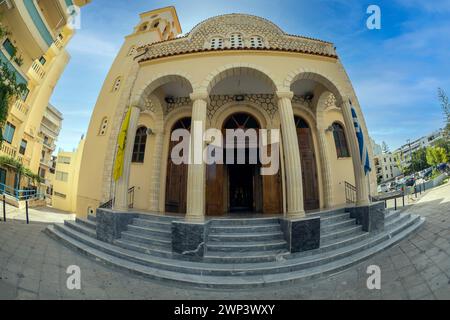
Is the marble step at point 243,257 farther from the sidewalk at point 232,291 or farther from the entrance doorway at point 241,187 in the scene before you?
the entrance doorway at point 241,187

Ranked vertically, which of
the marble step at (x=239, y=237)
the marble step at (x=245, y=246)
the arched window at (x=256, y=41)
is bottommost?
the marble step at (x=245, y=246)

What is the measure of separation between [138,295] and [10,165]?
762 inches

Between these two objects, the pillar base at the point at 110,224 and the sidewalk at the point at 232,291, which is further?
the pillar base at the point at 110,224

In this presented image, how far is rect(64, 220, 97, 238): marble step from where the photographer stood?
227 inches

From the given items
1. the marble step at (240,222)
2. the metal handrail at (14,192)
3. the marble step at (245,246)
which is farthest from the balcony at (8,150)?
the marble step at (245,246)

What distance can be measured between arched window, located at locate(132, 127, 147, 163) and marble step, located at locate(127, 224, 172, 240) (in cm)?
385

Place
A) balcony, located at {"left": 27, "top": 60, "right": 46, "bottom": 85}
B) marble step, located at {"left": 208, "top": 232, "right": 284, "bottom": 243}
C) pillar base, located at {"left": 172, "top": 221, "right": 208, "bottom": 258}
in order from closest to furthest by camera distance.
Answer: pillar base, located at {"left": 172, "top": 221, "right": 208, "bottom": 258} → marble step, located at {"left": 208, "top": 232, "right": 284, "bottom": 243} → balcony, located at {"left": 27, "top": 60, "right": 46, "bottom": 85}

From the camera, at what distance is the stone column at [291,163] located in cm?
497

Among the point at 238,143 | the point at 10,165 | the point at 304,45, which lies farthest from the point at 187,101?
the point at 10,165

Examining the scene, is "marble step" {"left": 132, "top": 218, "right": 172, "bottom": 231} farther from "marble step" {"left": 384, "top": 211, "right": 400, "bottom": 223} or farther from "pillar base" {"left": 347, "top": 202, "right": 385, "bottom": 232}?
"marble step" {"left": 384, "top": 211, "right": 400, "bottom": 223}

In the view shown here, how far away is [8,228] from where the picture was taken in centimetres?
581

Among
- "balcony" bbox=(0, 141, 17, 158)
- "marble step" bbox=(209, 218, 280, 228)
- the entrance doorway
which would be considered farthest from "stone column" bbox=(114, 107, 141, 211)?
"balcony" bbox=(0, 141, 17, 158)

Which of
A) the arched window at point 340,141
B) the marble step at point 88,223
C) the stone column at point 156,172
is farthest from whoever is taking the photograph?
the arched window at point 340,141

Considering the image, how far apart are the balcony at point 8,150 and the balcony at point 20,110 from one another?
259 centimetres
